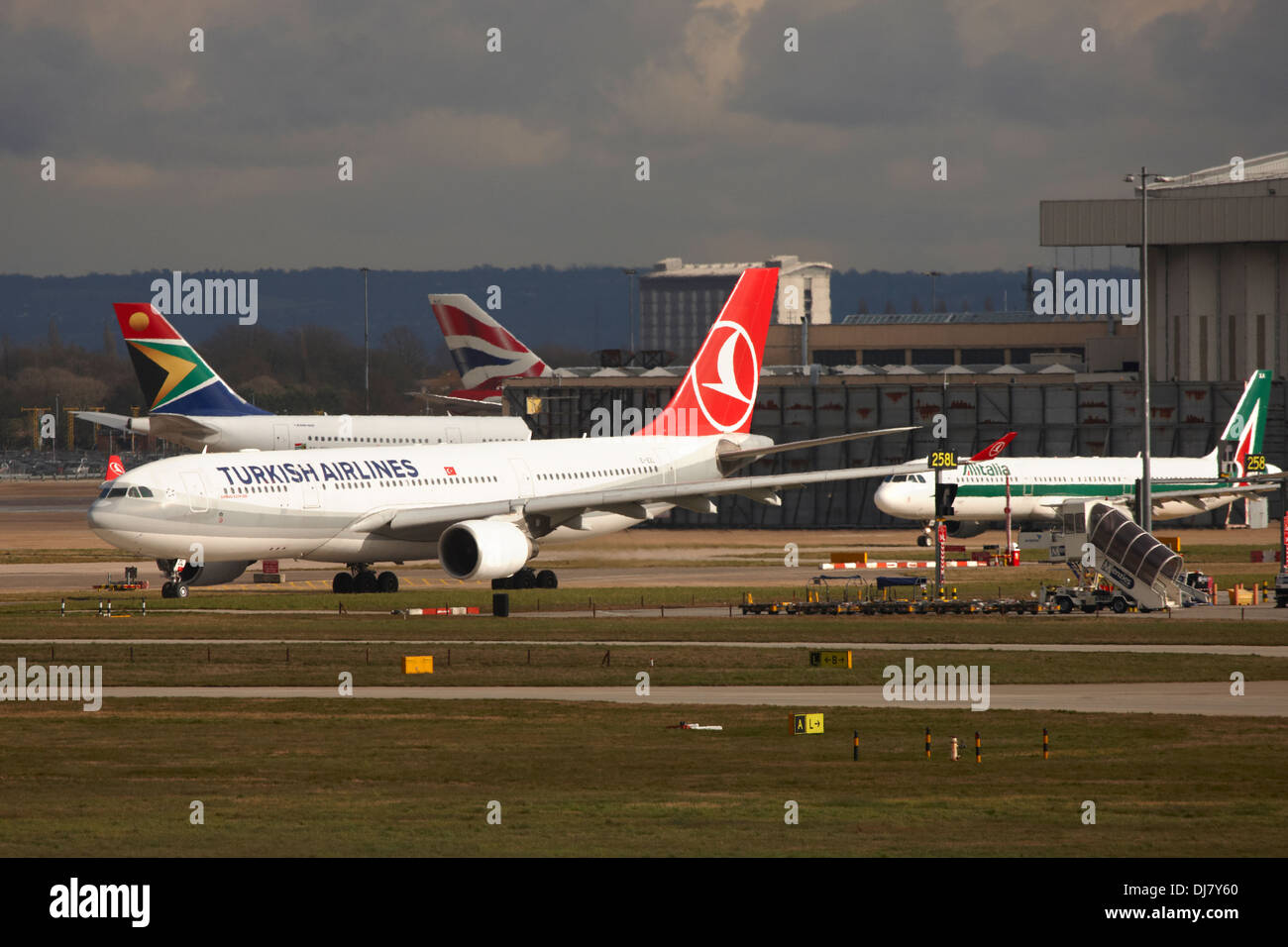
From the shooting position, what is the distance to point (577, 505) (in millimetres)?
59125

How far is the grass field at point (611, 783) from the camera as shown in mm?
21000

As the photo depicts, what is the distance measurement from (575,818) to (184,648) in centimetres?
2306

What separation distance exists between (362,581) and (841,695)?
1121 inches

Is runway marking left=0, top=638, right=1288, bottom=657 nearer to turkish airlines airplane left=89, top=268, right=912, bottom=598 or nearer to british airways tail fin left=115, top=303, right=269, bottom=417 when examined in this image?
turkish airlines airplane left=89, top=268, right=912, bottom=598

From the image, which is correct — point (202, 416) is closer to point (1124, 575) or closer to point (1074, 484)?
point (1074, 484)

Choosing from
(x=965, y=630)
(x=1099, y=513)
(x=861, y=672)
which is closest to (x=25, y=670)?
(x=861, y=672)

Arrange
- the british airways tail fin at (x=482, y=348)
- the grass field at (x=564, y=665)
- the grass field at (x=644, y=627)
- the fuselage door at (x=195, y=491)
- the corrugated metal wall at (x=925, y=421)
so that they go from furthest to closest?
the british airways tail fin at (x=482, y=348), the corrugated metal wall at (x=925, y=421), the fuselage door at (x=195, y=491), the grass field at (x=644, y=627), the grass field at (x=564, y=665)

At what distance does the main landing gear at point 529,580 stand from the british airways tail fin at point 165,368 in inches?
1481

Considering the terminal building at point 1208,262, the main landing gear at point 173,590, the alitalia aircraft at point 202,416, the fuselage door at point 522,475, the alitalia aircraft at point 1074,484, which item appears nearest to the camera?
the main landing gear at point 173,590

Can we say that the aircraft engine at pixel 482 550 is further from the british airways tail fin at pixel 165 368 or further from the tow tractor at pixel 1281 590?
the british airways tail fin at pixel 165 368

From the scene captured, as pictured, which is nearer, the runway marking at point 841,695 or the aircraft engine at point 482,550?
the runway marking at point 841,695

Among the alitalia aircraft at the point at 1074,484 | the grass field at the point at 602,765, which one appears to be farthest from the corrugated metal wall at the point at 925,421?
the grass field at the point at 602,765

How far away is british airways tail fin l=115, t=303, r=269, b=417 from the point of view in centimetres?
9238
